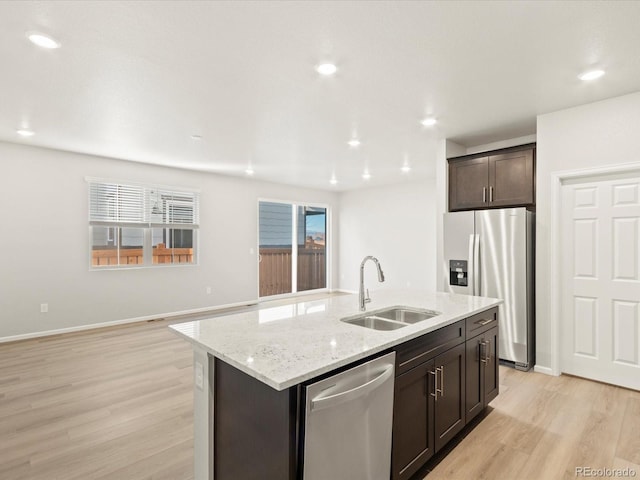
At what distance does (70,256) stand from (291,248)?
4.15 metres

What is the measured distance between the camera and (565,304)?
3365mm

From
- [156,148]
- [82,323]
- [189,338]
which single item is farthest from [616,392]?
[82,323]

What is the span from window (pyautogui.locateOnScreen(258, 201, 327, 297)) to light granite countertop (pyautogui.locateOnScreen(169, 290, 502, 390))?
497 cm

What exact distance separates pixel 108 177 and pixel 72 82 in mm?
2734

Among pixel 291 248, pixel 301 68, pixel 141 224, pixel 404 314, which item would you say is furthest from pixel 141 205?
pixel 404 314

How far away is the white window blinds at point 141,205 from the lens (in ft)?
16.7

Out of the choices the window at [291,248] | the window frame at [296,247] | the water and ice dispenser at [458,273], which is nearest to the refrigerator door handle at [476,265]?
the water and ice dispenser at [458,273]

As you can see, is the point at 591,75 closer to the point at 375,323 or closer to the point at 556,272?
the point at 556,272

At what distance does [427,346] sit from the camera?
1.92m

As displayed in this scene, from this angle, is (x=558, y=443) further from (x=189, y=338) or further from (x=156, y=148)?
(x=156, y=148)

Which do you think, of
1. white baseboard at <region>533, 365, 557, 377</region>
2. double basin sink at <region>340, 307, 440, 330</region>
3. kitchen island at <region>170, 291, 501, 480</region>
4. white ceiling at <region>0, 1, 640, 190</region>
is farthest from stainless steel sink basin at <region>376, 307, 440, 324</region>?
white baseboard at <region>533, 365, 557, 377</region>

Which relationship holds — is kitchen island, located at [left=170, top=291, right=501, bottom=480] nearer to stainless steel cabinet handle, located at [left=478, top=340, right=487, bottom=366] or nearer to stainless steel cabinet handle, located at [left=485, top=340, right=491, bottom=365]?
stainless steel cabinet handle, located at [left=478, top=340, right=487, bottom=366]

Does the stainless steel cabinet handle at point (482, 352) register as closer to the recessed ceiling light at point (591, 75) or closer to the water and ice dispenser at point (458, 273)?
the water and ice dispenser at point (458, 273)

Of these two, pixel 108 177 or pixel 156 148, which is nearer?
pixel 156 148
